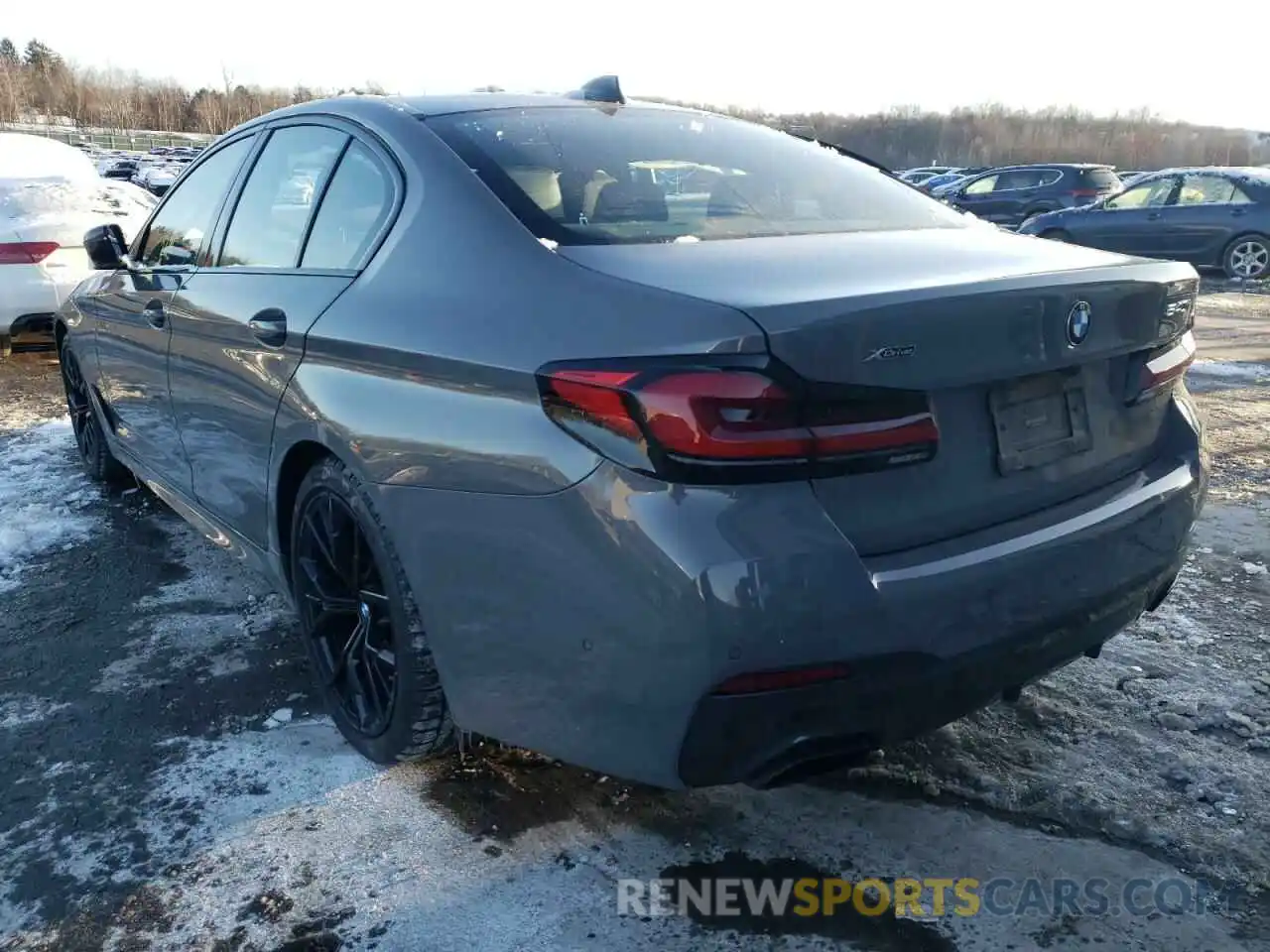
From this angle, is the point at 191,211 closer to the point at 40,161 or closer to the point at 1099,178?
the point at 40,161

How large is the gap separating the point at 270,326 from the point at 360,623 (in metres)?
0.82

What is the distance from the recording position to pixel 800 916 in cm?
211

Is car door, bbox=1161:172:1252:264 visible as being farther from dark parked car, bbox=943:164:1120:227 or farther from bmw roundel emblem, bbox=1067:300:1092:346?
bmw roundel emblem, bbox=1067:300:1092:346

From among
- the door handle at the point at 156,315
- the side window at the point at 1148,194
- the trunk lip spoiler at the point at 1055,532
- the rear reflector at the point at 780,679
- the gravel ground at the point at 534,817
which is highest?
the side window at the point at 1148,194

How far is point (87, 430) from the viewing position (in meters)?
5.04

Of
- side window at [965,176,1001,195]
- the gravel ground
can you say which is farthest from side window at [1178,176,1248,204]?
the gravel ground

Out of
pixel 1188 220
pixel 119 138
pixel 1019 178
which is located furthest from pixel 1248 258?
pixel 119 138

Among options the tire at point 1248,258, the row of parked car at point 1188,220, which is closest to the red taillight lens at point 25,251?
the row of parked car at point 1188,220

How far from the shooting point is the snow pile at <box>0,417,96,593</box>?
425 centimetres

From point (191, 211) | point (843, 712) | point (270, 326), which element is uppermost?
point (191, 211)

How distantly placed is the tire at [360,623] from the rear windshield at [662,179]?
2.64ft

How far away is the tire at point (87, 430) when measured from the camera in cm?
485

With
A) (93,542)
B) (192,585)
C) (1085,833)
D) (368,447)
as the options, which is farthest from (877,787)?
(93,542)

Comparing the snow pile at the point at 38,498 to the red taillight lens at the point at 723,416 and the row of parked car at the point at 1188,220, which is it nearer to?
the red taillight lens at the point at 723,416
